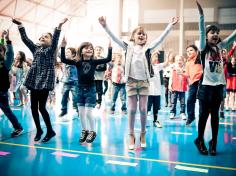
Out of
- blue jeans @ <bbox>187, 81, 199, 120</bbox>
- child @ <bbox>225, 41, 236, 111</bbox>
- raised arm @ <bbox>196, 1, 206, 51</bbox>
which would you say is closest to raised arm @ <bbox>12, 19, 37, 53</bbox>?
raised arm @ <bbox>196, 1, 206, 51</bbox>

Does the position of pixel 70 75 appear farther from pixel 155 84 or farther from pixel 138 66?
pixel 138 66

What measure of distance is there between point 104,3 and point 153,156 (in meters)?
A: 14.8

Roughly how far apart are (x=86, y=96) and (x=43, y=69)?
64 cm

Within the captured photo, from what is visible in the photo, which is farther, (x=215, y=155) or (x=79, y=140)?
(x=79, y=140)

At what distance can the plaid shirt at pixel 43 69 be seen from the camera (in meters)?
3.60

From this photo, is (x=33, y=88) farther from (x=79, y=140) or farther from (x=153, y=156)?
(x=153, y=156)

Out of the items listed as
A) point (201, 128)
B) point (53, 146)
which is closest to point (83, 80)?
point (53, 146)

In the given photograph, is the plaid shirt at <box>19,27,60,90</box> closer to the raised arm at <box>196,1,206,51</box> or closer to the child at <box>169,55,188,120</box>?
the raised arm at <box>196,1,206,51</box>

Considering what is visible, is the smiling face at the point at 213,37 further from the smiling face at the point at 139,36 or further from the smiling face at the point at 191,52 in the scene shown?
the smiling face at the point at 191,52

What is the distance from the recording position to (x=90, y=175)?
103 inches

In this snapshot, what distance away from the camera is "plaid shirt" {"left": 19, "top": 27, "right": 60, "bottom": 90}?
3602 mm

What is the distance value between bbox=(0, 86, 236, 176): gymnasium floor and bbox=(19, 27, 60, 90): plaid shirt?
30.2 inches

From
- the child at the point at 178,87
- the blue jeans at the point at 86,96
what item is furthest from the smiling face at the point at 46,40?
the child at the point at 178,87

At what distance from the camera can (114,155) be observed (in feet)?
10.6
